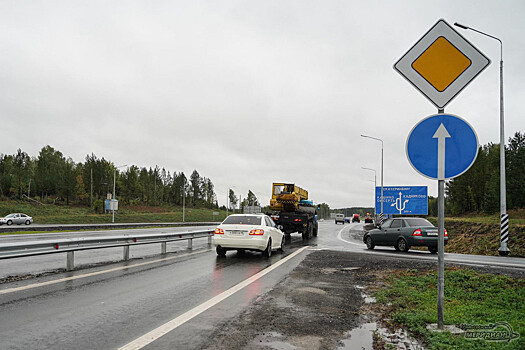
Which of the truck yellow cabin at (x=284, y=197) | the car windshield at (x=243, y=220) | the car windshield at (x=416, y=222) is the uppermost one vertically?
the truck yellow cabin at (x=284, y=197)

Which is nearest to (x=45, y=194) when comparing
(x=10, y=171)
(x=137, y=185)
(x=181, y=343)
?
(x=10, y=171)

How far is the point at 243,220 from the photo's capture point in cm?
1492

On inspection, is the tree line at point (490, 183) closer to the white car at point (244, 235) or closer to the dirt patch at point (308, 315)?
the white car at point (244, 235)

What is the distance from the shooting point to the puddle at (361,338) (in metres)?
4.74

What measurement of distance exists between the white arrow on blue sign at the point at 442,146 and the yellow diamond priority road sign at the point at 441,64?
0.25 meters

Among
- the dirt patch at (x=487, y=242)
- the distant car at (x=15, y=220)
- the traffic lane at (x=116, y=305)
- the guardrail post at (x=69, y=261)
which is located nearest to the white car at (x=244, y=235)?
the traffic lane at (x=116, y=305)

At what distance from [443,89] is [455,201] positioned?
112196 mm

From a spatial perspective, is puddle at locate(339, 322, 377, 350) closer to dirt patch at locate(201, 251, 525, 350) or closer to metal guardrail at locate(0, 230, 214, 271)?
dirt patch at locate(201, 251, 525, 350)

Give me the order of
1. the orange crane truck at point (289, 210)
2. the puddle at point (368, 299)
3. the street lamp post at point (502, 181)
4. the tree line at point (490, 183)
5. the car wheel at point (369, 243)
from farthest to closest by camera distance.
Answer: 1. the tree line at point (490, 183)
2. the orange crane truck at point (289, 210)
3. the car wheel at point (369, 243)
4. the street lamp post at point (502, 181)
5. the puddle at point (368, 299)

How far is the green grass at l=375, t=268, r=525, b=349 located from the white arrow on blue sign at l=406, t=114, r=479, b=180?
6.09 feet

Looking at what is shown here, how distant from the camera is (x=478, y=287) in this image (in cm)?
795

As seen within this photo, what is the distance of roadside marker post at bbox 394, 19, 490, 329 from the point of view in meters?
4.80

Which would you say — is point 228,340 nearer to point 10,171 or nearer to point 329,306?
point 329,306

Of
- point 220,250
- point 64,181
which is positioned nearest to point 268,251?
point 220,250
